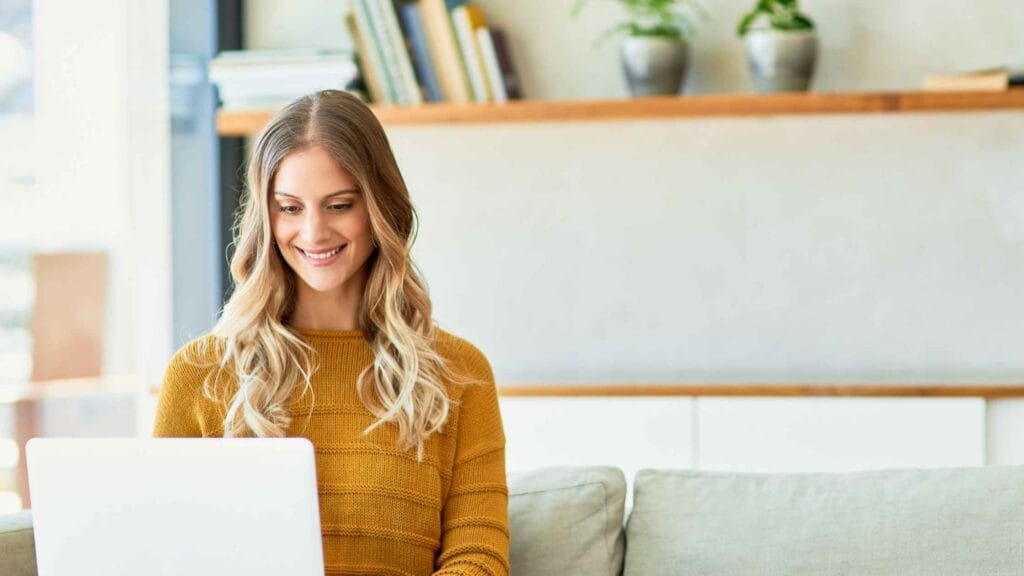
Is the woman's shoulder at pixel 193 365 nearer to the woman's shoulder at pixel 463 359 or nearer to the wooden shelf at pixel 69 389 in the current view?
the woman's shoulder at pixel 463 359

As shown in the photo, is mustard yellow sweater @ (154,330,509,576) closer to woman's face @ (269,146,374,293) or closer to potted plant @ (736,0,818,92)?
woman's face @ (269,146,374,293)

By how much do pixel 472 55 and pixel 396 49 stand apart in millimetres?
170

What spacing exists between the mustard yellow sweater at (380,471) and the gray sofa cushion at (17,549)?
0.23 metres

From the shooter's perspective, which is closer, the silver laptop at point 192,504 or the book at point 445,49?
the silver laptop at point 192,504

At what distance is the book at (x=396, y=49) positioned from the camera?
9.85ft

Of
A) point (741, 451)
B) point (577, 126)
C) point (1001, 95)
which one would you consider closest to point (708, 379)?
point (741, 451)

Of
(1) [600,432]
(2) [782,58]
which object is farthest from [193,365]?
(2) [782,58]

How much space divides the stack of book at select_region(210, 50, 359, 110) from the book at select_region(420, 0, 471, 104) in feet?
0.60

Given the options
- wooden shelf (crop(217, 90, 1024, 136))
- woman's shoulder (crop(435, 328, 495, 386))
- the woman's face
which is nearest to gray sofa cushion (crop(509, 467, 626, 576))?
woman's shoulder (crop(435, 328, 495, 386))

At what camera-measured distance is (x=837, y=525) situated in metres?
1.84

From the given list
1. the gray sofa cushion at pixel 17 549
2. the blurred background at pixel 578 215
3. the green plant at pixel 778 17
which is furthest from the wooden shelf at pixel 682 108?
the gray sofa cushion at pixel 17 549

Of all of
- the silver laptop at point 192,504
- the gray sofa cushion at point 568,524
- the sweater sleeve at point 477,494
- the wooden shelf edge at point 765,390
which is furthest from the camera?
the wooden shelf edge at point 765,390

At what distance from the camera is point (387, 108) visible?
296cm

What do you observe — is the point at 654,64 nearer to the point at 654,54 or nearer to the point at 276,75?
the point at 654,54
